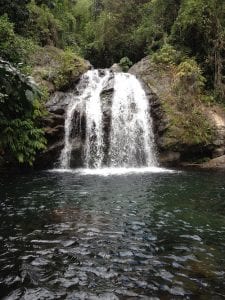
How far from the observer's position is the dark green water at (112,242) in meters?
5.46

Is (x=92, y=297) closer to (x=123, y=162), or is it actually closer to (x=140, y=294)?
(x=140, y=294)

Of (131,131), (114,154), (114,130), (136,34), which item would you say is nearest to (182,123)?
(131,131)

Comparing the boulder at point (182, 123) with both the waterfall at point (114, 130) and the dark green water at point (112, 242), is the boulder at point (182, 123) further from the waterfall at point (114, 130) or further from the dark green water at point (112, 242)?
the dark green water at point (112, 242)

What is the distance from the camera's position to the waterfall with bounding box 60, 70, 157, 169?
19344 millimetres

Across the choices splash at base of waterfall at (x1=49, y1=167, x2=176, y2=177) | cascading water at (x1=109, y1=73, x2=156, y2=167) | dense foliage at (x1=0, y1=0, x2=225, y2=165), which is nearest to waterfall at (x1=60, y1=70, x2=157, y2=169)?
cascading water at (x1=109, y1=73, x2=156, y2=167)

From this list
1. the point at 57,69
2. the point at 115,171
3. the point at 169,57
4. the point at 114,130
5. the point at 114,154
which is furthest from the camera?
the point at 169,57

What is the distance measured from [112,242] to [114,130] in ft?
42.4

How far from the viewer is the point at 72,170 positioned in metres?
18.2

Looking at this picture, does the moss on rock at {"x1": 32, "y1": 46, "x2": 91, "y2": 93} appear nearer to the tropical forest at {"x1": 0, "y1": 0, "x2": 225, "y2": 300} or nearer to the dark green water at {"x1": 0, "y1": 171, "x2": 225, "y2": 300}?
the tropical forest at {"x1": 0, "y1": 0, "x2": 225, "y2": 300}

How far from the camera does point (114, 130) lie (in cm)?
1995

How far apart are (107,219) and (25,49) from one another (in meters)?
13.1

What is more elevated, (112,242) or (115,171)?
(115,171)

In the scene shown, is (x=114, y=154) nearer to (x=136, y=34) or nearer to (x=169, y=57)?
(x=169, y=57)

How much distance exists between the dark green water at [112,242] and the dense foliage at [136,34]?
8.59 meters
